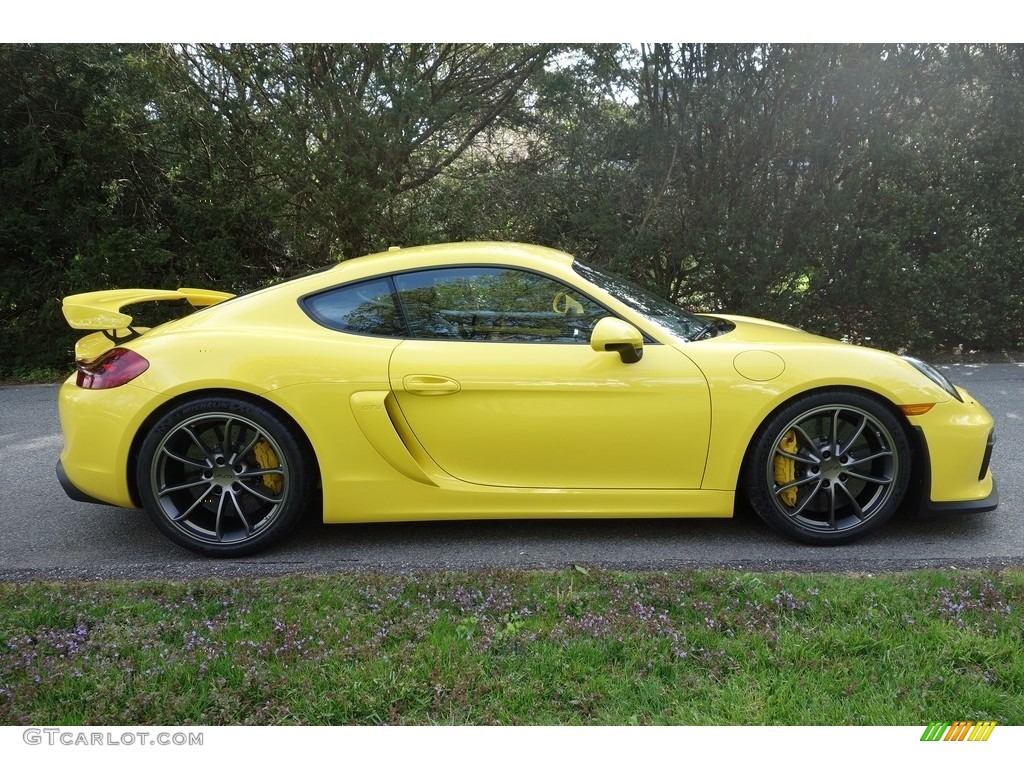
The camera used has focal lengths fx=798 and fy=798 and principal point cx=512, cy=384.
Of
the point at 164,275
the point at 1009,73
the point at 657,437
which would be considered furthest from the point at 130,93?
the point at 1009,73

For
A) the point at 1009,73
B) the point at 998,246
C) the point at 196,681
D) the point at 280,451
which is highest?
the point at 1009,73

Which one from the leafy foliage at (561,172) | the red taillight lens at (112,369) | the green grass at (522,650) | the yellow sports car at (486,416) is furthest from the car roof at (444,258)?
the leafy foliage at (561,172)

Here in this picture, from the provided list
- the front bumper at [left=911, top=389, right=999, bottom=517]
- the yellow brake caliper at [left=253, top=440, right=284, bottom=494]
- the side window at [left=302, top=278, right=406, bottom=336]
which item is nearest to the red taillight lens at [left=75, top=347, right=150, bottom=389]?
the yellow brake caliper at [left=253, top=440, right=284, bottom=494]

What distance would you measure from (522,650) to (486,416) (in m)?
1.07

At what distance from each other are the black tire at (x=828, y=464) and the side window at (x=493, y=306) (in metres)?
0.90

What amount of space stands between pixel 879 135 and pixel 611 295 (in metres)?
5.49

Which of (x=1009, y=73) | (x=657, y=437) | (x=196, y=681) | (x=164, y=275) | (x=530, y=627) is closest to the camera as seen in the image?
(x=196, y=681)

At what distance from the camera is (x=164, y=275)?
8.00m

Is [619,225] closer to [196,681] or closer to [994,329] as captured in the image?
[994,329]

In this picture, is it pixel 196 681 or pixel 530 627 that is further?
pixel 530 627

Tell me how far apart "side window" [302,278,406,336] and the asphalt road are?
0.96m

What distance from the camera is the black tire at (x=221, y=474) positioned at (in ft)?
10.8

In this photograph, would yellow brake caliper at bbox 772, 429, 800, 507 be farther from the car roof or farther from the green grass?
the car roof
